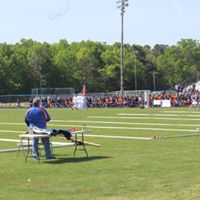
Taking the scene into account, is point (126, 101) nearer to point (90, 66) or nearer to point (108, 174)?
point (108, 174)

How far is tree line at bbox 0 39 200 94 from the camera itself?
343 ft

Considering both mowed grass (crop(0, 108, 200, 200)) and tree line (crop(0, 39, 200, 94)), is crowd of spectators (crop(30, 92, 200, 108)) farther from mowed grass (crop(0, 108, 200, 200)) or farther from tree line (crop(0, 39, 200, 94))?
mowed grass (crop(0, 108, 200, 200))

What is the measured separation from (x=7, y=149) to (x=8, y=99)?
64040mm

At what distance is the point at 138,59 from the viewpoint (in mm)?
131375

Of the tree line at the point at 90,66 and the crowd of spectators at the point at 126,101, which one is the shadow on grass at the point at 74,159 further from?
the tree line at the point at 90,66

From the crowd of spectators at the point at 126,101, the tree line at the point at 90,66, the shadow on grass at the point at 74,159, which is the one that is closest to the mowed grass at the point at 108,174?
the shadow on grass at the point at 74,159

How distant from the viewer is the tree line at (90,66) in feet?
343

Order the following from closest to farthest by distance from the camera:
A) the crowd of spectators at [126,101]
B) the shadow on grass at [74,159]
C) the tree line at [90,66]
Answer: the shadow on grass at [74,159]
the crowd of spectators at [126,101]
the tree line at [90,66]

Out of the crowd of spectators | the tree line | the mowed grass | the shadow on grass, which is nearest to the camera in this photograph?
the mowed grass

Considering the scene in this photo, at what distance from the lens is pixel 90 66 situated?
116500mm

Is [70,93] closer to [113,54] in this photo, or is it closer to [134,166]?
[113,54]

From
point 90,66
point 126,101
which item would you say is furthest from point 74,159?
point 90,66

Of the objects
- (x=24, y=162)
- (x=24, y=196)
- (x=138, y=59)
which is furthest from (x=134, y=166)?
(x=138, y=59)

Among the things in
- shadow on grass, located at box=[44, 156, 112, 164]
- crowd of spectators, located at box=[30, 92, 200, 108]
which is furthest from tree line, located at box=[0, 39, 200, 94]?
shadow on grass, located at box=[44, 156, 112, 164]
